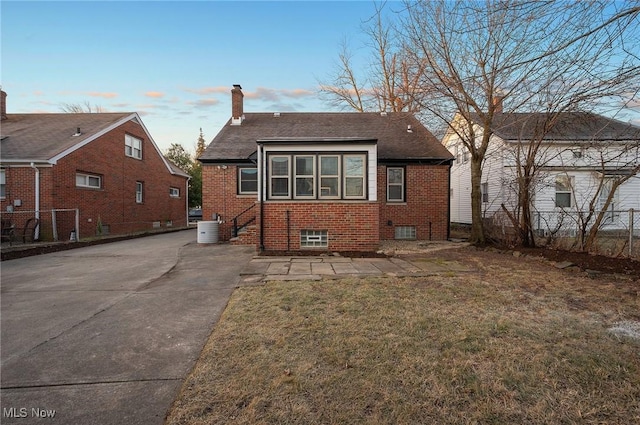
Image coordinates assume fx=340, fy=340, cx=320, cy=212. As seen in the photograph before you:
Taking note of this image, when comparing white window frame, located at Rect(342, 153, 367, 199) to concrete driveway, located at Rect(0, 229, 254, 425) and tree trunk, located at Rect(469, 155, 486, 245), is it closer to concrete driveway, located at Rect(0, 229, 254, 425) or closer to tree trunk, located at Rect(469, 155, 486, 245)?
concrete driveway, located at Rect(0, 229, 254, 425)

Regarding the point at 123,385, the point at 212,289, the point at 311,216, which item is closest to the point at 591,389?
the point at 123,385

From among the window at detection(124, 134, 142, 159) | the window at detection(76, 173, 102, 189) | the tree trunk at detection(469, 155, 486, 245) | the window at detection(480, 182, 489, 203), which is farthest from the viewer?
the window at detection(124, 134, 142, 159)

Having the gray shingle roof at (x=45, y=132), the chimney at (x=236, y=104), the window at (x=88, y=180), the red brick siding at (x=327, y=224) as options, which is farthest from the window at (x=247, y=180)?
the window at (x=88, y=180)

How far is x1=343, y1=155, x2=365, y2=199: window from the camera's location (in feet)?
31.1

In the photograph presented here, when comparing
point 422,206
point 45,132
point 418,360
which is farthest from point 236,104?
point 418,360

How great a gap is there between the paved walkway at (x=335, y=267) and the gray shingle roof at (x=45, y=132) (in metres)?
11.3

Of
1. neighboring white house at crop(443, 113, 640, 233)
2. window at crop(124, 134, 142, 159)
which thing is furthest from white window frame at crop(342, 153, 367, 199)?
window at crop(124, 134, 142, 159)

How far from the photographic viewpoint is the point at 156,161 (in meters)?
21.3

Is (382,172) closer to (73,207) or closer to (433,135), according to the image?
(433,135)

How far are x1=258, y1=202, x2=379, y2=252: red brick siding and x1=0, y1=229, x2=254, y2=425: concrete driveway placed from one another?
78.5 inches

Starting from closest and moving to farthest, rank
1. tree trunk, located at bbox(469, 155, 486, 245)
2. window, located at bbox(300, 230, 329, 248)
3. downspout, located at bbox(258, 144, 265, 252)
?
downspout, located at bbox(258, 144, 265, 252) → window, located at bbox(300, 230, 329, 248) → tree trunk, located at bbox(469, 155, 486, 245)

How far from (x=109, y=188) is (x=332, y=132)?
11367 mm

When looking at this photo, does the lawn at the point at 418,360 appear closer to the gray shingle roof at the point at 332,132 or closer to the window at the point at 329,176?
the window at the point at 329,176

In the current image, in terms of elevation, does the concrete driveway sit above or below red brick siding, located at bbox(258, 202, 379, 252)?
below
